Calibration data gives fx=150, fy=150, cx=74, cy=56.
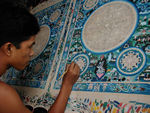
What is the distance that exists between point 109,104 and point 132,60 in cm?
39

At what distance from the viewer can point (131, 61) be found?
1.20 metres

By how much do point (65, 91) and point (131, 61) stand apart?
58cm

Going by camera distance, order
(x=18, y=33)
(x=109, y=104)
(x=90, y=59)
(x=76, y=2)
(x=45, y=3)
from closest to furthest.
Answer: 1. (x=18, y=33)
2. (x=109, y=104)
3. (x=90, y=59)
4. (x=76, y=2)
5. (x=45, y=3)

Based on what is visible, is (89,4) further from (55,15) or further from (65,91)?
(65,91)

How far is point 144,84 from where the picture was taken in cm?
108

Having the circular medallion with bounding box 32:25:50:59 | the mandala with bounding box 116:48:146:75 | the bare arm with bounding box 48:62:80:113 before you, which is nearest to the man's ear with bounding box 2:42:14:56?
the bare arm with bounding box 48:62:80:113

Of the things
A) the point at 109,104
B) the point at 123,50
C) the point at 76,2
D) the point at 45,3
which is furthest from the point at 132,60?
the point at 45,3

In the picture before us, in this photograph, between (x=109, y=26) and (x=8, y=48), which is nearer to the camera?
(x=8, y=48)

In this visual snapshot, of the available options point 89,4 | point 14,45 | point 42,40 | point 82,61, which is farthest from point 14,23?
point 42,40

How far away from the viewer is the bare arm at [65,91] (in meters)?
1.08

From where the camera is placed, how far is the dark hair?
0.93m

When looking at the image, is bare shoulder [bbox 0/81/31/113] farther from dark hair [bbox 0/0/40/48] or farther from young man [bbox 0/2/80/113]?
dark hair [bbox 0/0/40/48]

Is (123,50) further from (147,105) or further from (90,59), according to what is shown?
(147,105)

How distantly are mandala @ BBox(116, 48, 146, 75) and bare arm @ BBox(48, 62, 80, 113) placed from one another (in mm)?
380
